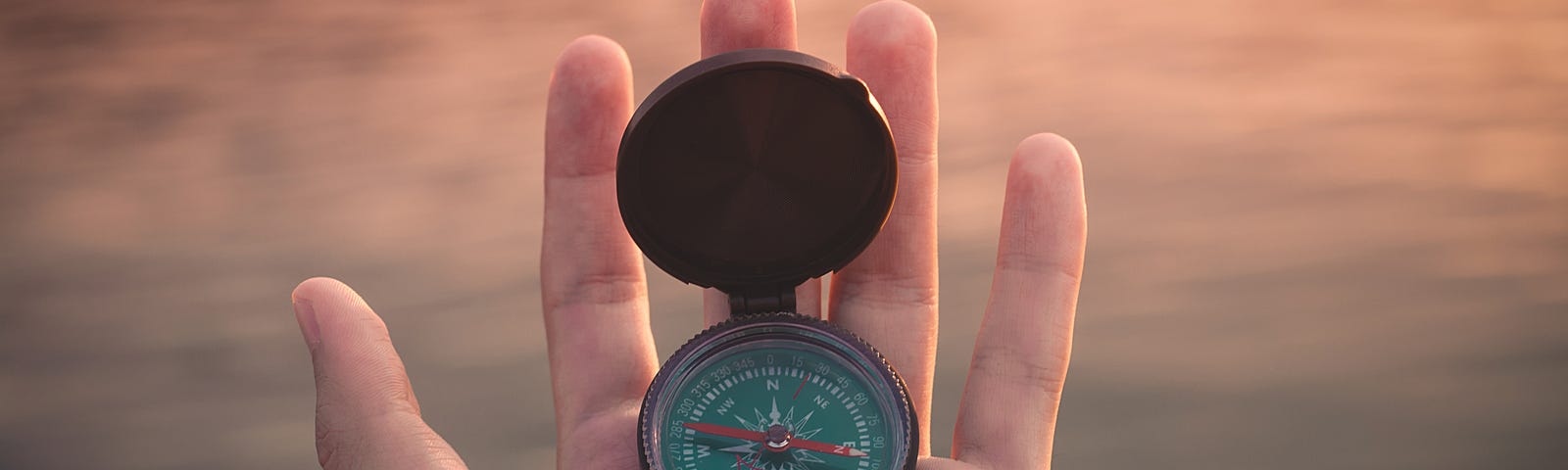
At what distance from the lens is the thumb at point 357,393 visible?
7.33ft

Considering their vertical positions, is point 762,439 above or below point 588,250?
below

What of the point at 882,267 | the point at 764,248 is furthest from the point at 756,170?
the point at 882,267

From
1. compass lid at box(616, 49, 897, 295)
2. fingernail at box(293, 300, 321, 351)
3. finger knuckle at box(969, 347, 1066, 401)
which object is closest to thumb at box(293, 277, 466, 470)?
fingernail at box(293, 300, 321, 351)

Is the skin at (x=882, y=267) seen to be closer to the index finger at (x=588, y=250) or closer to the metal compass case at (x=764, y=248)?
the index finger at (x=588, y=250)

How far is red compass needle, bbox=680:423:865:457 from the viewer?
243 cm

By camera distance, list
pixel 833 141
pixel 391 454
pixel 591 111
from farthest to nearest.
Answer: pixel 591 111 < pixel 833 141 < pixel 391 454

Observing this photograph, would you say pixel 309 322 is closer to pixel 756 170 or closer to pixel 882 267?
pixel 756 170

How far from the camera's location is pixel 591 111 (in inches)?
103

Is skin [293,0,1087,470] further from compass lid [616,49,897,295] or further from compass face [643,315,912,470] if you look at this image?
compass lid [616,49,897,295]

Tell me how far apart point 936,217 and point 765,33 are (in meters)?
0.60

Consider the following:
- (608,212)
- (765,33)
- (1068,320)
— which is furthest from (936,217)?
(608,212)

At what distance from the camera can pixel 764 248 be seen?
2.46m

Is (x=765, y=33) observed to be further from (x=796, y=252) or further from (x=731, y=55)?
(x=796, y=252)

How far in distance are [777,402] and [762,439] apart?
0.28 ft
